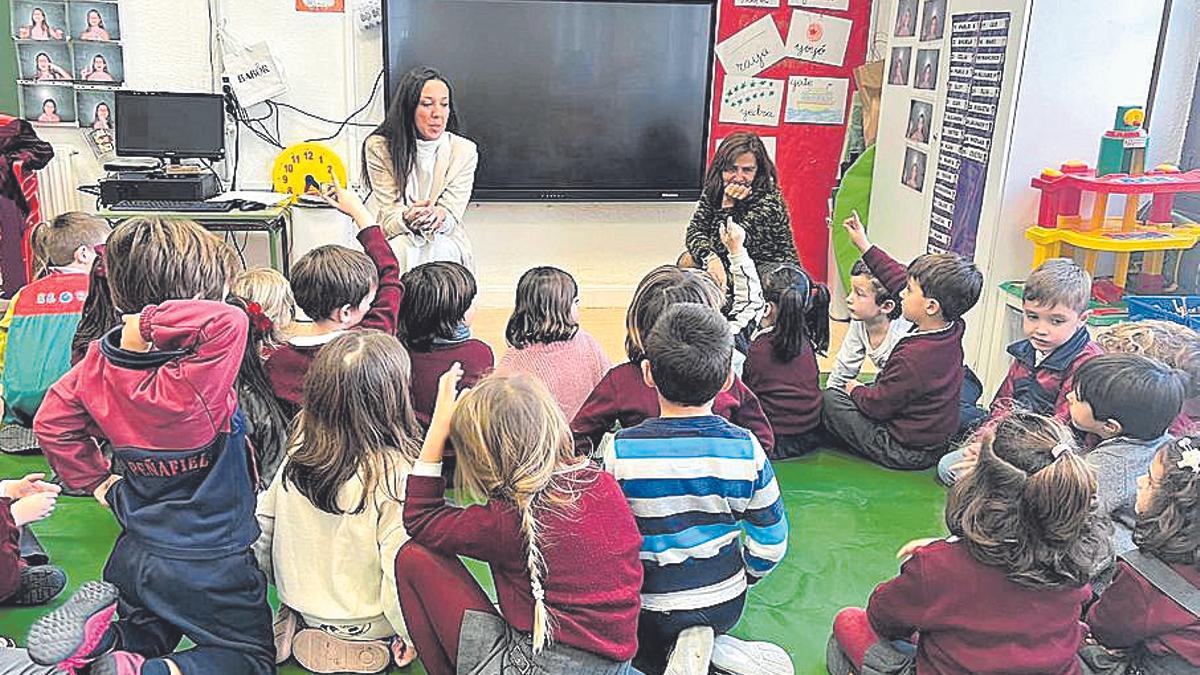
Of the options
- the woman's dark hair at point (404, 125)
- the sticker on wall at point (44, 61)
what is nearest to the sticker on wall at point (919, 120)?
the woman's dark hair at point (404, 125)

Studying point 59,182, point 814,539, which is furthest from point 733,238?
point 59,182

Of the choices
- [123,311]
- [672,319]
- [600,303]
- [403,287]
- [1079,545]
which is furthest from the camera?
[600,303]

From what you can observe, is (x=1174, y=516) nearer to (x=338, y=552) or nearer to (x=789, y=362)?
(x=789, y=362)

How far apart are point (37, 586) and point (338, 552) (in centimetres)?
78

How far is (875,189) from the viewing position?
14.7ft

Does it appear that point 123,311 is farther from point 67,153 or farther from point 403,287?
point 67,153

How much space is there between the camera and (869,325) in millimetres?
3125

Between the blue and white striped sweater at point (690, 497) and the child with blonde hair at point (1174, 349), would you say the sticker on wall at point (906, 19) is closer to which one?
the child with blonde hair at point (1174, 349)

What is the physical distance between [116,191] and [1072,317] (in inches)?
141

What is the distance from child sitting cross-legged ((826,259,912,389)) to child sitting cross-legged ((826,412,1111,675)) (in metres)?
1.35

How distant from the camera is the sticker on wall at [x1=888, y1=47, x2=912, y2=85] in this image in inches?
167

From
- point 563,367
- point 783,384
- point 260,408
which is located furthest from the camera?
point 783,384

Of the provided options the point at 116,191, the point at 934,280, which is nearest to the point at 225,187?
the point at 116,191

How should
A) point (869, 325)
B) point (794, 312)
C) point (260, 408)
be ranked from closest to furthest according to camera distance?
1. point (260, 408)
2. point (794, 312)
3. point (869, 325)
